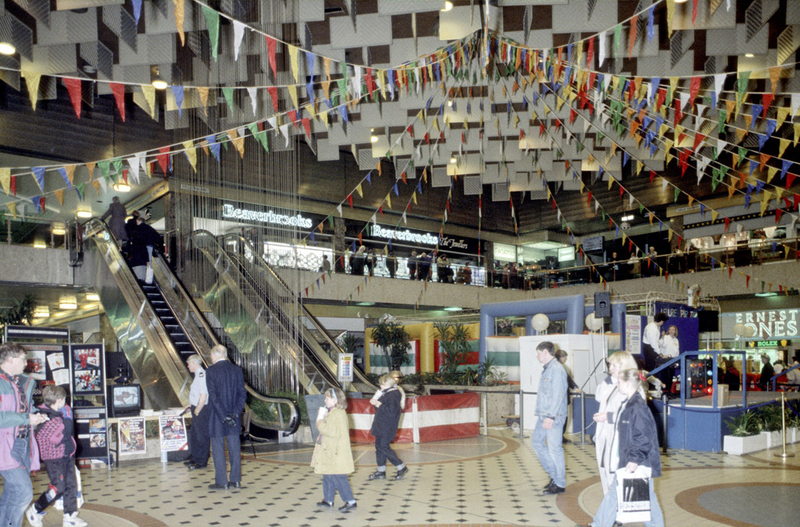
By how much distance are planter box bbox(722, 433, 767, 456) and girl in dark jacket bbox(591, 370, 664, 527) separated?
5.37 m

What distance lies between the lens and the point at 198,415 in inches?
289

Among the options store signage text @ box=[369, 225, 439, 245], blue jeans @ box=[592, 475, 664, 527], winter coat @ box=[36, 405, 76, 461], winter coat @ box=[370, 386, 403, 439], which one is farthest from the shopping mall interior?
store signage text @ box=[369, 225, 439, 245]

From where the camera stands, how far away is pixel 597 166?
14.6 metres

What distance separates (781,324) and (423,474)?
48.6ft

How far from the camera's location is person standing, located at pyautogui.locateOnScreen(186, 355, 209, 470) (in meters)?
7.17

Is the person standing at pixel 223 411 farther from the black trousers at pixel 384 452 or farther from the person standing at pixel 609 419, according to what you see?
the person standing at pixel 609 419

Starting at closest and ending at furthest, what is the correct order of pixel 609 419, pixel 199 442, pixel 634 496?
pixel 634 496 → pixel 609 419 → pixel 199 442

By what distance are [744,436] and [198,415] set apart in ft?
23.3

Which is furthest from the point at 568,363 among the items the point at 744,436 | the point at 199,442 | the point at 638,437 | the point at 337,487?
the point at 638,437

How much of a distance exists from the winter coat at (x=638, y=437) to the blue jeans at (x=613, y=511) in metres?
Result: 0.19

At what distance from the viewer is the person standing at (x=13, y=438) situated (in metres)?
4.23

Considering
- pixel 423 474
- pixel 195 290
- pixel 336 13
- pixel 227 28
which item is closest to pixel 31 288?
Result: pixel 195 290

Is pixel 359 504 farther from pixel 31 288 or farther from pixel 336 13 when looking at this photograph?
pixel 31 288

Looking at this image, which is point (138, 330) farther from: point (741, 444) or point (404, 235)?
point (404, 235)
